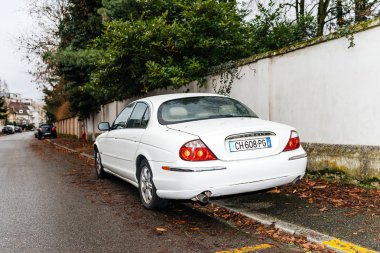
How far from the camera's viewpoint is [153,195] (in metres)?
4.98

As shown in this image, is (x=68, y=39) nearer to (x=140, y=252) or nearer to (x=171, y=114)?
(x=171, y=114)

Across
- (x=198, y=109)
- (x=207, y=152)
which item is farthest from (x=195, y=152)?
(x=198, y=109)

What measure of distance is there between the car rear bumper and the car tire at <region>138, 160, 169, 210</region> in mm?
416

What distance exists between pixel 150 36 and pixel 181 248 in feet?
23.7

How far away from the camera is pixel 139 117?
585 centimetres

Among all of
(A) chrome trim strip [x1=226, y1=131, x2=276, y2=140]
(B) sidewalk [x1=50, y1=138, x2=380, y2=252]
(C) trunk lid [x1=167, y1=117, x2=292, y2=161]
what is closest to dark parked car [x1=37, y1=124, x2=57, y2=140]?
(B) sidewalk [x1=50, y1=138, x2=380, y2=252]

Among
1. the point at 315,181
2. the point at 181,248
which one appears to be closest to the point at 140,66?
the point at 315,181

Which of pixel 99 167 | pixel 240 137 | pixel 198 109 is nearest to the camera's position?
pixel 240 137

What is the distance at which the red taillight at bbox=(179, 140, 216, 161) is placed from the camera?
4.21 m

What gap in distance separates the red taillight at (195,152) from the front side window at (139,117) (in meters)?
1.36

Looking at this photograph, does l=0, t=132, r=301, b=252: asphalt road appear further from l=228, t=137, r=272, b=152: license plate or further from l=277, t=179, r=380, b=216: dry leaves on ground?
l=277, t=179, r=380, b=216: dry leaves on ground

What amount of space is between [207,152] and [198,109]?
1248 millimetres

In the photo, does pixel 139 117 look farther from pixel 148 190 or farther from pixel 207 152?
pixel 207 152

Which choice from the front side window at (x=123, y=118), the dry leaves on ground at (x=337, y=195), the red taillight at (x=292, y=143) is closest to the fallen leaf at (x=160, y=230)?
the red taillight at (x=292, y=143)
